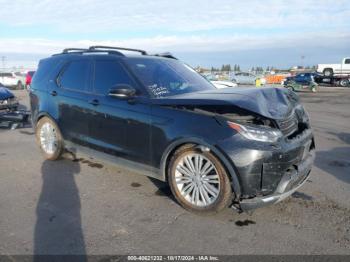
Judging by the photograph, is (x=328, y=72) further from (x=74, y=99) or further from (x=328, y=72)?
(x=74, y=99)

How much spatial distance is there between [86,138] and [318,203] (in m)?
3.37

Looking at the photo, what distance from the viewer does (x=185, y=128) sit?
13.8 ft

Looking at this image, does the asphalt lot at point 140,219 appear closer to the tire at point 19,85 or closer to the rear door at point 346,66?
the tire at point 19,85

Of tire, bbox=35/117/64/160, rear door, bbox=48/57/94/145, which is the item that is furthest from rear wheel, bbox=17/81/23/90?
rear door, bbox=48/57/94/145

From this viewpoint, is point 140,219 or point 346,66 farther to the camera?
point 346,66

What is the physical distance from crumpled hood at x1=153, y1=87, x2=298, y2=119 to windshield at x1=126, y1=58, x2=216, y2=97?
282 millimetres

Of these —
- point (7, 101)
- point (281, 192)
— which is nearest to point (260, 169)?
point (281, 192)

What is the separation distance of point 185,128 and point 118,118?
1.15 meters

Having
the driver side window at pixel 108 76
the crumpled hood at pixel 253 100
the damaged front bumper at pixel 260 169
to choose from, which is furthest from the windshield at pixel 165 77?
the damaged front bumper at pixel 260 169

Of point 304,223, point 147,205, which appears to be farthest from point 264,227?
point 147,205

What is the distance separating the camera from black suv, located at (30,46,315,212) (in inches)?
154

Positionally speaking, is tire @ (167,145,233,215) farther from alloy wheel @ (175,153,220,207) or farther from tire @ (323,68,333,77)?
tire @ (323,68,333,77)

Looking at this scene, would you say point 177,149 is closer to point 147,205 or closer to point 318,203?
point 147,205

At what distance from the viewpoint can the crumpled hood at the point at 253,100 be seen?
13.3 ft
